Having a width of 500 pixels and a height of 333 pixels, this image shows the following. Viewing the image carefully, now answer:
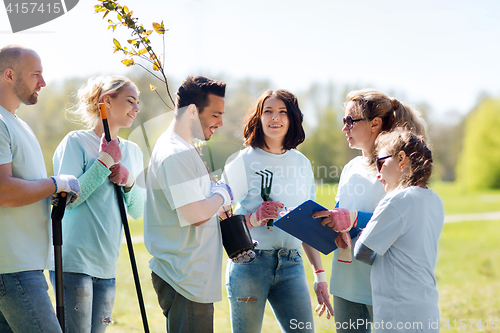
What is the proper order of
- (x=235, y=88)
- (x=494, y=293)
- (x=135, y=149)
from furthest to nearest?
(x=235, y=88), (x=494, y=293), (x=135, y=149)

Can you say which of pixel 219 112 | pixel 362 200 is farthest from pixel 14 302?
pixel 362 200

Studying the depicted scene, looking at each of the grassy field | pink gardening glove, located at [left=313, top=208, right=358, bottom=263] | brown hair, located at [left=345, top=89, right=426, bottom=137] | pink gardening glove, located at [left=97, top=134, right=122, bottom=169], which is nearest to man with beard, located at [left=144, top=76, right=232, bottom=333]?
pink gardening glove, located at [left=97, top=134, right=122, bottom=169]

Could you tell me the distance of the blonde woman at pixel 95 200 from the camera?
7.19 ft

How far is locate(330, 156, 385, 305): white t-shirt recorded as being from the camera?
7.57 ft

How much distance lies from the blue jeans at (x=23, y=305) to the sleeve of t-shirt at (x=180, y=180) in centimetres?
74

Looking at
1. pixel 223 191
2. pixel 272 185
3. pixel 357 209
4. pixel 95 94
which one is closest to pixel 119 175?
pixel 95 94

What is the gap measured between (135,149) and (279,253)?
115 cm

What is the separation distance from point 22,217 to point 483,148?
5028 cm

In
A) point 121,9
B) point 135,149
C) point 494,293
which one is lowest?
point 494,293

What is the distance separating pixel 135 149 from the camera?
262 centimetres

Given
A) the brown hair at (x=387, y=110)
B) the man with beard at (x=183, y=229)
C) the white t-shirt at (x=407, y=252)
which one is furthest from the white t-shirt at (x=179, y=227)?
the brown hair at (x=387, y=110)

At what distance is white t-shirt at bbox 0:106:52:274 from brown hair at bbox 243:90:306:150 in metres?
1.30

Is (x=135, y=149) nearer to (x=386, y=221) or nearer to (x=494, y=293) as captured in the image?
(x=386, y=221)

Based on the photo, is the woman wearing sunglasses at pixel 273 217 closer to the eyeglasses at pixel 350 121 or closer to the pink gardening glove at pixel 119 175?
the eyeglasses at pixel 350 121
